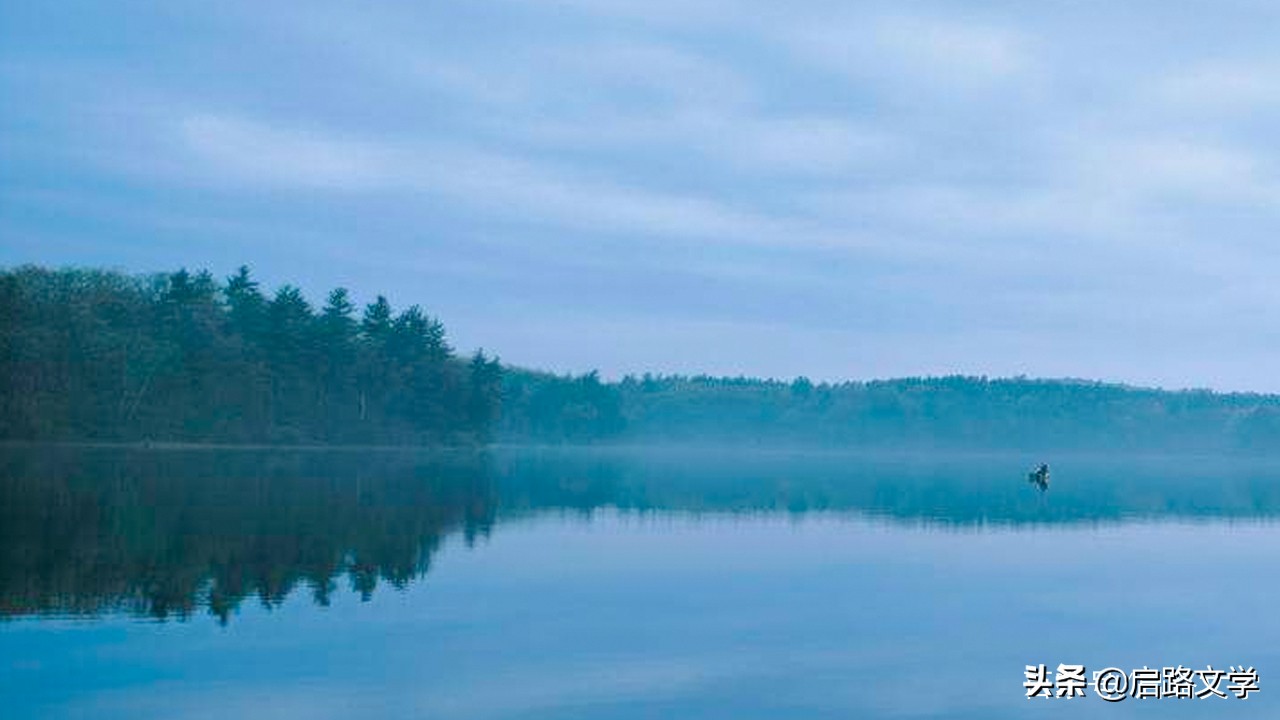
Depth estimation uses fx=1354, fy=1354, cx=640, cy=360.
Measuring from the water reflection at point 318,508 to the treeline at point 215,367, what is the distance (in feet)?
31.4

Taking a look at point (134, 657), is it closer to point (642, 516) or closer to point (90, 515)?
point (90, 515)

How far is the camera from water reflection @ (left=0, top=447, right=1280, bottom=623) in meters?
29.5

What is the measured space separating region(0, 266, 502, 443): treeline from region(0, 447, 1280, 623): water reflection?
9579 mm

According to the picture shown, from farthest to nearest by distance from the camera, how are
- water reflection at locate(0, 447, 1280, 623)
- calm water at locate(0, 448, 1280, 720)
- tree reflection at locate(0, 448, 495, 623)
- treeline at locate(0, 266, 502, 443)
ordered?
1. treeline at locate(0, 266, 502, 443)
2. water reflection at locate(0, 447, 1280, 623)
3. tree reflection at locate(0, 448, 495, 623)
4. calm water at locate(0, 448, 1280, 720)

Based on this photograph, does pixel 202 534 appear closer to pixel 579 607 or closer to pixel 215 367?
pixel 579 607

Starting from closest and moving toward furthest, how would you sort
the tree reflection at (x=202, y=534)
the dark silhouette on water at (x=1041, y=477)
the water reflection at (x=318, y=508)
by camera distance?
the tree reflection at (x=202, y=534) < the water reflection at (x=318, y=508) < the dark silhouette on water at (x=1041, y=477)

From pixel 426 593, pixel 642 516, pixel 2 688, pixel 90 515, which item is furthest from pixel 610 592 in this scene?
pixel 642 516

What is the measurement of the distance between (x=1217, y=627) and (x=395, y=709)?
19.0m

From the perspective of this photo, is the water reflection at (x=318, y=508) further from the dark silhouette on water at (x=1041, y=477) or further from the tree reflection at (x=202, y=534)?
the dark silhouette on water at (x=1041, y=477)

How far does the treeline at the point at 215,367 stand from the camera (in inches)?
4176

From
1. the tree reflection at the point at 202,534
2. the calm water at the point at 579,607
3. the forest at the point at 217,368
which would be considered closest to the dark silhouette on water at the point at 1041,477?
the calm water at the point at 579,607

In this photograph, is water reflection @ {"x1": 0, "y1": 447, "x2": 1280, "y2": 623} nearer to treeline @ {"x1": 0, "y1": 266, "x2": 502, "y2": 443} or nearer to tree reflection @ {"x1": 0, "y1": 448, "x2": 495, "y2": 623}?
tree reflection @ {"x1": 0, "y1": 448, "x2": 495, "y2": 623}

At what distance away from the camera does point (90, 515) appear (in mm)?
41938

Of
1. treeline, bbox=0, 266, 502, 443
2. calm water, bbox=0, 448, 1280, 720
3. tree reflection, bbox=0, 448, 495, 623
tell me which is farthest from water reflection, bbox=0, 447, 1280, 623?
treeline, bbox=0, 266, 502, 443
